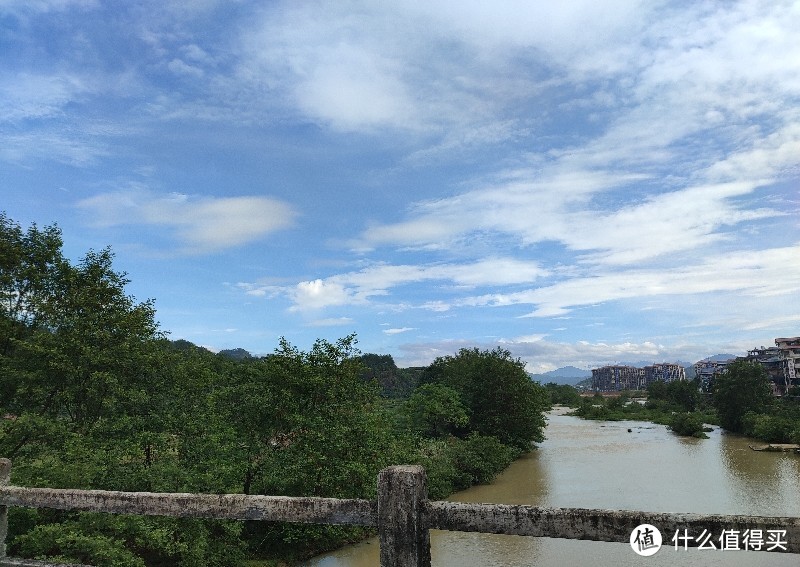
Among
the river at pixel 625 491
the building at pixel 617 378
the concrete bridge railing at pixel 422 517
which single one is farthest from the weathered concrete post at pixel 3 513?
the building at pixel 617 378

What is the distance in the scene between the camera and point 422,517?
2.75 meters

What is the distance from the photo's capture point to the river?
1420cm

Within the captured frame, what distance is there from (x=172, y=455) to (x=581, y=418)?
63413mm

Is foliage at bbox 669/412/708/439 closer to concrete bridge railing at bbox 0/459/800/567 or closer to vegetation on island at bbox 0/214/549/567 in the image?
vegetation on island at bbox 0/214/549/567

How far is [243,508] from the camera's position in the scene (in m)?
3.07

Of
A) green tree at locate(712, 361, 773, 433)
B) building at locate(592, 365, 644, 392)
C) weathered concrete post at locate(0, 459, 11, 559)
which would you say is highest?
weathered concrete post at locate(0, 459, 11, 559)

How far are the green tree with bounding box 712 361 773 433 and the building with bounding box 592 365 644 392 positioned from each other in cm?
11528

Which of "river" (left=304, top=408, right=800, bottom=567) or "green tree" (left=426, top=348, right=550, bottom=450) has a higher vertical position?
"green tree" (left=426, top=348, right=550, bottom=450)

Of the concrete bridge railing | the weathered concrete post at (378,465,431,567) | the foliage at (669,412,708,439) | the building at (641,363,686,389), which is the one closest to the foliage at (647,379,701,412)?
the foliage at (669,412,708,439)

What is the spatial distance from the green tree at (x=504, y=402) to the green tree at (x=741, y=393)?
1833cm

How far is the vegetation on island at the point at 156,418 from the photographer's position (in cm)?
1074

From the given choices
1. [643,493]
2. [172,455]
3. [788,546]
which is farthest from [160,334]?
[643,493]

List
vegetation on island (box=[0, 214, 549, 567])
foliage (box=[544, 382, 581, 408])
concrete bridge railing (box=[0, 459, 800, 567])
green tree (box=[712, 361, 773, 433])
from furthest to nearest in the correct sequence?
foliage (box=[544, 382, 581, 408]) < green tree (box=[712, 361, 773, 433]) < vegetation on island (box=[0, 214, 549, 567]) < concrete bridge railing (box=[0, 459, 800, 567])

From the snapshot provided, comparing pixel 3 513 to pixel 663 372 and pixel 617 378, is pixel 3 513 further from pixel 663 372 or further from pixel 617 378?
pixel 617 378
